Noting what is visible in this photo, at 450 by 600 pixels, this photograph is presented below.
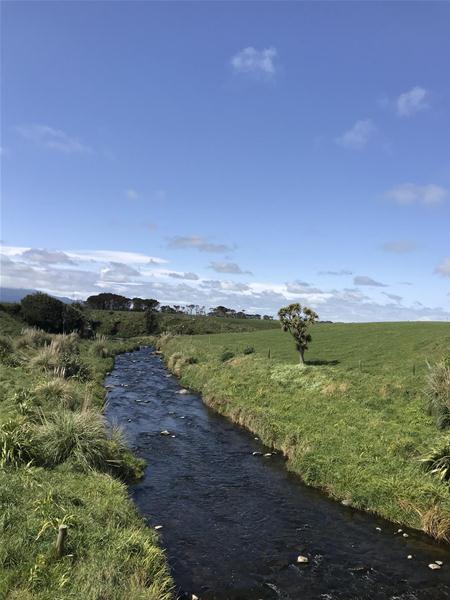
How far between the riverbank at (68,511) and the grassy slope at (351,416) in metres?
9.00

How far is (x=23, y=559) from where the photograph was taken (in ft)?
33.1

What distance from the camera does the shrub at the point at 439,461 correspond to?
18.2m

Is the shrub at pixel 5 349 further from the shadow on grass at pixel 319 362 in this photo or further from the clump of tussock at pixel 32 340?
the shadow on grass at pixel 319 362

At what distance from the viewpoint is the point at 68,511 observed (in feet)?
42.0

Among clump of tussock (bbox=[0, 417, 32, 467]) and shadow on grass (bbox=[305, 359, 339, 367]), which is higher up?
shadow on grass (bbox=[305, 359, 339, 367])

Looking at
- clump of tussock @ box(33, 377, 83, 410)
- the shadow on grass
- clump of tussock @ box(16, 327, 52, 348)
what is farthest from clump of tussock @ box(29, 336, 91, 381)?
the shadow on grass

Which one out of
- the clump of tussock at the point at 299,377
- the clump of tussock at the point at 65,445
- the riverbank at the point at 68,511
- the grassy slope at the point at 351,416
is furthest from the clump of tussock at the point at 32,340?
the clump of tussock at the point at 65,445

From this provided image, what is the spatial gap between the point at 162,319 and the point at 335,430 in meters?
129

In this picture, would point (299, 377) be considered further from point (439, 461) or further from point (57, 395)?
point (57, 395)

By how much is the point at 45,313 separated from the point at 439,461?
8198 cm

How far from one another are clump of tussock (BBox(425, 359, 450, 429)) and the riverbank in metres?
15.5

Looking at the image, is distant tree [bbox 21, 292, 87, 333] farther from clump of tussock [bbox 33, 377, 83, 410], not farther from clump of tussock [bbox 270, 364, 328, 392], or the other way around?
clump of tussock [bbox 33, 377, 83, 410]

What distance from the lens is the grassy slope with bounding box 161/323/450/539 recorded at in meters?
18.1

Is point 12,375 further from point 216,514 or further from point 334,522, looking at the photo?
point 334,522
